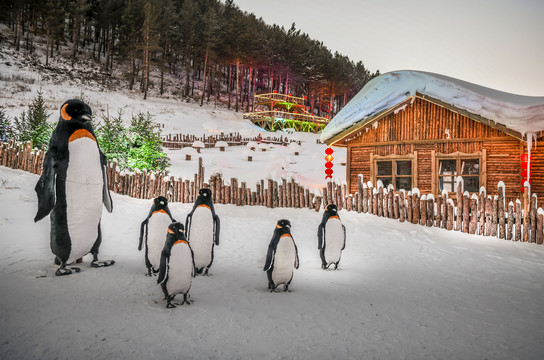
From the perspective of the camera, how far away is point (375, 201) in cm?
962

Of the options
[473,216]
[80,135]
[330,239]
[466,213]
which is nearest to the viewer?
[80,135]

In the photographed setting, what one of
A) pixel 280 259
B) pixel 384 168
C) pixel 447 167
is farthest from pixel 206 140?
pixel 280 259

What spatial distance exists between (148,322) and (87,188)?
7.15 feet

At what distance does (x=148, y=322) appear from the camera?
3.04 metres

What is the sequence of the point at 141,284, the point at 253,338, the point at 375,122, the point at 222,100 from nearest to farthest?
the point at 253,338, the point at 141,284, the point at 375,122, the point at 222,100

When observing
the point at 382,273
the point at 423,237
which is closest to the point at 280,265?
the point at 382,273

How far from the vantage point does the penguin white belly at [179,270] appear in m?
3.53

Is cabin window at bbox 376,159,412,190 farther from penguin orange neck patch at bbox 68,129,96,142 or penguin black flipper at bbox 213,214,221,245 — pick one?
penguin orange neck patch at bbox 68,129,96,142

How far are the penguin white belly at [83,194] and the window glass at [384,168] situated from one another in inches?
408

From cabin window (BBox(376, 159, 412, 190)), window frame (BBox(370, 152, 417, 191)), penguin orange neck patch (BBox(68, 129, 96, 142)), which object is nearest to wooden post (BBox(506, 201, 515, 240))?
window frame (BBox(370, 152, 417, 191))

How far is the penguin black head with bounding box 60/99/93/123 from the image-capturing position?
4293mm

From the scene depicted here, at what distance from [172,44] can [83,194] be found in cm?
5390

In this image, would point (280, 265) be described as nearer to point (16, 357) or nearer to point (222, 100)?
point (16, 357)

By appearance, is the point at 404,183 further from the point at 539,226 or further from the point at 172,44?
the point at 172,44
